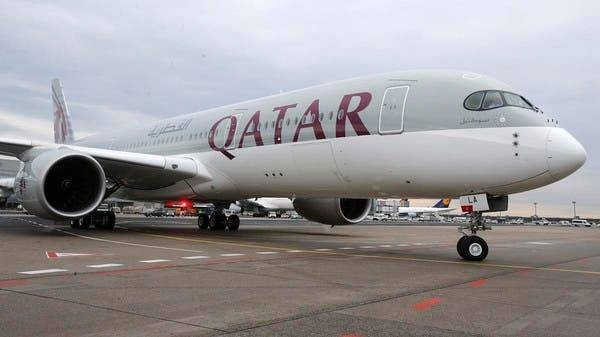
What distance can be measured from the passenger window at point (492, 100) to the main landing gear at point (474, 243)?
1.91 m

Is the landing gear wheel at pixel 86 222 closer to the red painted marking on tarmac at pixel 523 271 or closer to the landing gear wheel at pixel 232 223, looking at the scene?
the landing gear wheel at pixel 232 223

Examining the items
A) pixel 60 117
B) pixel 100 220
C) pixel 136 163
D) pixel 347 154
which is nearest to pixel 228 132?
pixel 136 163

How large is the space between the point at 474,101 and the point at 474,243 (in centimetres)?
256

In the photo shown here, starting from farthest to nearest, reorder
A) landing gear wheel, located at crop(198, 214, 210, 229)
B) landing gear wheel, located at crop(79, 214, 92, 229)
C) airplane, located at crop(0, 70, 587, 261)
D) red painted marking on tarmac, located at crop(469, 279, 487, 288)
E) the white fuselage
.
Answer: landing gear wheel, located at crop(198, 214, 210, 229) < landing gear wheel, located at crop(79, 214, 92, 229) < airplane, located at crop(0, 70, 587, 261) < the white fuselage < red painted marking on tarmac, located at crop(469, 279, 487, 288)

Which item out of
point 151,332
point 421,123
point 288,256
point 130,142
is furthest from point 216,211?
point 151,332

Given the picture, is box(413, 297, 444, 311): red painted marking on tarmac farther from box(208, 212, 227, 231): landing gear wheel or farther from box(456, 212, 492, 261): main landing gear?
box(208, 212, 227, 231): landing gear wheel

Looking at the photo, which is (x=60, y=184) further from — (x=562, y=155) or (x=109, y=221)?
(x=562, y=155)

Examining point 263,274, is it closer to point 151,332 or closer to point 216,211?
point 151,332

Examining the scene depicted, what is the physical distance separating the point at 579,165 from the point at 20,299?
8.16 m

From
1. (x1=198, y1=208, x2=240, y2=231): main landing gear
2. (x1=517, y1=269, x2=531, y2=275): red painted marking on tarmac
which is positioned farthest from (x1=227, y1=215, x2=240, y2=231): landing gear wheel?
(x1=517, y1=269, x2=531, y2=275): red painted marking on tarmac

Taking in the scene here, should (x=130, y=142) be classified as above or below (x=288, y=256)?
above

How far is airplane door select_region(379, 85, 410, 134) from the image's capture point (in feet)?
32.9

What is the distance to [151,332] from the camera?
381cm

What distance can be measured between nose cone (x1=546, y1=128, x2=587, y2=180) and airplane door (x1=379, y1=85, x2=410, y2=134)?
2.63 metres
